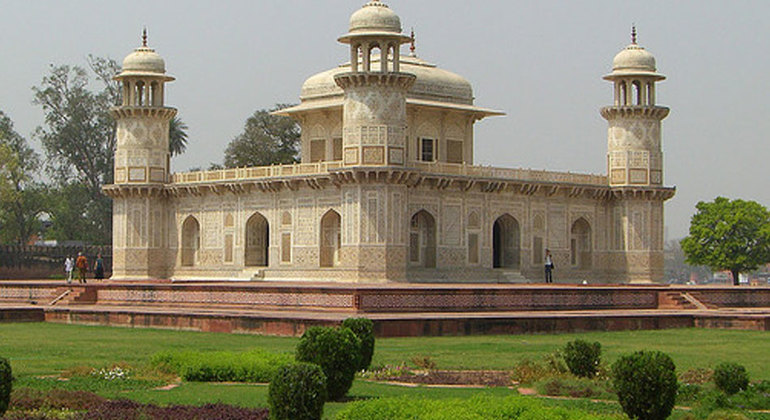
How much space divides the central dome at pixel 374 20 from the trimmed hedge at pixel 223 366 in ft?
75.1

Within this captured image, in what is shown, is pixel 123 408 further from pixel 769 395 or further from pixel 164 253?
pixel 164 253

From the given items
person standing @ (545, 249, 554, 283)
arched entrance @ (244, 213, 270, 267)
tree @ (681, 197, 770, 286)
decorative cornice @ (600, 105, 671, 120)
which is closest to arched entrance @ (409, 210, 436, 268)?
person standing @ (545, 249, 554, 283)

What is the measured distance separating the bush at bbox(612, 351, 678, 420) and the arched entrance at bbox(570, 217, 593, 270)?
104 feet

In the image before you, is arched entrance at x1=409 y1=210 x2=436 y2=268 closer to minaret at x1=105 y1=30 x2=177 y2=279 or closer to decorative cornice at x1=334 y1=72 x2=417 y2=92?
decorative cornice at x1=334 y1=72 x2=417 y2=92

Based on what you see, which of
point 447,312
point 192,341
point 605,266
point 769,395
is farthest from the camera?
point 605,266

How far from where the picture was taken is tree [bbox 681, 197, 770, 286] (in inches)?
2046

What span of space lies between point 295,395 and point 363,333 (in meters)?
4.29

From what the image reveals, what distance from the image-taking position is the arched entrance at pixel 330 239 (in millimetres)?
38938

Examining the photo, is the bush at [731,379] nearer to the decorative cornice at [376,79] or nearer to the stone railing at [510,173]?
the decorative cornice at [376,79]

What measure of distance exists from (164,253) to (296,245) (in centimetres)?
610

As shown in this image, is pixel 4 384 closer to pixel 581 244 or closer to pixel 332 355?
pixel 332 355

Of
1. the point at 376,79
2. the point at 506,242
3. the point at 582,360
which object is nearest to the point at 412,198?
the point at 376,79

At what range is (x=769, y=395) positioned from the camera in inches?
506

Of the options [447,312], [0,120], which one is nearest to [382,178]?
[447,312]
